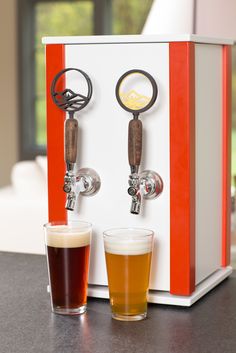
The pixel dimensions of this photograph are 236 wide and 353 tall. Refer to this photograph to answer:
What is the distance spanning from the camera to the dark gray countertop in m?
0.90

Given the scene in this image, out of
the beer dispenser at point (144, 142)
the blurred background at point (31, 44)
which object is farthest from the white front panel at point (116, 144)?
the blurred background at point (31, 44)

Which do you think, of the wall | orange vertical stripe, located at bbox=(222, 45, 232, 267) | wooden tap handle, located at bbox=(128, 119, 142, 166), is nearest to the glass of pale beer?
wooden tap handle, located at bbox=(128, 119, 142, 166)

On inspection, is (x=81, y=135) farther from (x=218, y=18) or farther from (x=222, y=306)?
(x=218, y=18)

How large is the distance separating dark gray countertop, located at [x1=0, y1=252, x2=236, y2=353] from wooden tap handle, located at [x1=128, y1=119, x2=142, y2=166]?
0.23 metres

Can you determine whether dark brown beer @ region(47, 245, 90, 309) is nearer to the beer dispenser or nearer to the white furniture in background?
the beer dispenser

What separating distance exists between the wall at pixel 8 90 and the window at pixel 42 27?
0.22ft

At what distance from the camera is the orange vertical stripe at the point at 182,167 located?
1.03m

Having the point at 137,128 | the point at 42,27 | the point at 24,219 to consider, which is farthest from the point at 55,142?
the point at 42,27

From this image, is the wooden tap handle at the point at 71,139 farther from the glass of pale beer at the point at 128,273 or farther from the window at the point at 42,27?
the window at the point at 42,27

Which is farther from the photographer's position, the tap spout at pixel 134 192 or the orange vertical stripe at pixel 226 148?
the orange vertical stripe at pixel 226 148

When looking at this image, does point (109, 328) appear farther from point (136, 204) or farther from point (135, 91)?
point (135, 91)

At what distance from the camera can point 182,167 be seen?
1.04 meters

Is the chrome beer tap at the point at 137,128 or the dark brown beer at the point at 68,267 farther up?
the chrome beer tap at the point at 137,128

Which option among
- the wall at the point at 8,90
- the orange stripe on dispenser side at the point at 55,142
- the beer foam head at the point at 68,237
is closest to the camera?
the beer foam head at the point at 68,237
